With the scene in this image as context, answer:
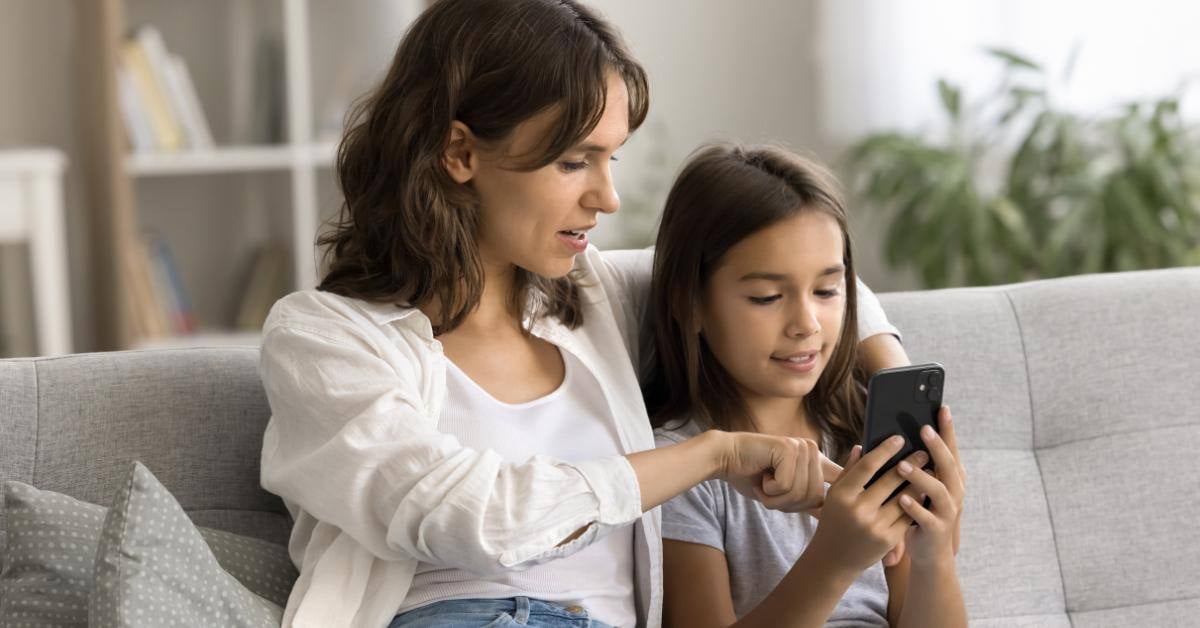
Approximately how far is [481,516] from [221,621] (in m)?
0.26

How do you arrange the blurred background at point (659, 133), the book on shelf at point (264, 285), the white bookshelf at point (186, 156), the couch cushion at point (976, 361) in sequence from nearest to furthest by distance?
the couch cushion at point (976, 361) → the blurred background at point (659, 133) → the white bookshelf at point (186, 156) → the book on shelf at point (264, 285)

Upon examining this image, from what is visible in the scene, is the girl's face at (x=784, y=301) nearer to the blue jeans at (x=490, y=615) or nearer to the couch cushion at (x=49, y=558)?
the blue jeans at (x=490, y=615)

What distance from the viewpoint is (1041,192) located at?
3.31 metres

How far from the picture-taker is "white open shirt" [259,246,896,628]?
1245 mm

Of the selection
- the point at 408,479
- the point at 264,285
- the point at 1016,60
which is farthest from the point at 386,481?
the point at 264,285

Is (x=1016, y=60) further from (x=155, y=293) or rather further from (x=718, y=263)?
(x=155, y=293)

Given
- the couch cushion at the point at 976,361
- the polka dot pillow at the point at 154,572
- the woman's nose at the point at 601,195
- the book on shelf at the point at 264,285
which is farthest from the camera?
the book on shelf at the point at 264,285

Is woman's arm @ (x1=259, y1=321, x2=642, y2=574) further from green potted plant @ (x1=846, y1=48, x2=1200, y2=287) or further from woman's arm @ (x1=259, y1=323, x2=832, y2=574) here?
green potted plant @ (x1=846, y1=48, x2=1200, y2=287)

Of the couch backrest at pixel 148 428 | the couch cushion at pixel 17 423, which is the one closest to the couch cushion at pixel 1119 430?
the couch backrest at pixel 148 428

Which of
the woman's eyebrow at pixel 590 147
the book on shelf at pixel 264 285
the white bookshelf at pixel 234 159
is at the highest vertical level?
the woman's eyebrow at pixel 590 147

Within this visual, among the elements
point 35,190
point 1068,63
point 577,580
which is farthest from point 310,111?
point 577,580

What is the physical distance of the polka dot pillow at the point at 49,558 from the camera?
1.30m

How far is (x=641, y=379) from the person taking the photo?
1.68 meters

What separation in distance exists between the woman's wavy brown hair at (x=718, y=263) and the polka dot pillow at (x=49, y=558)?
535 millimetres
